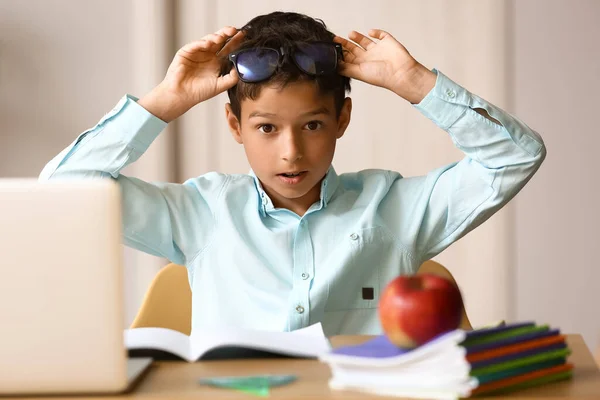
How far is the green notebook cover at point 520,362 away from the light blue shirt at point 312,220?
28.1 inches

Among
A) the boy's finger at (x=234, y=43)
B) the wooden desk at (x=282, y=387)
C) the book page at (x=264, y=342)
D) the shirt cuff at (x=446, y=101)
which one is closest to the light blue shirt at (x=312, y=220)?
the shirt cuff at (x=446, y=101)

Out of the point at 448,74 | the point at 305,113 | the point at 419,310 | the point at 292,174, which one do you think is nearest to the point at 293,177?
the point at 292,174

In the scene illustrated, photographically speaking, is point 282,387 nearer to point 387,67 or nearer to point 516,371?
point 516,371

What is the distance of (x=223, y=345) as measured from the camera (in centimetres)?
107

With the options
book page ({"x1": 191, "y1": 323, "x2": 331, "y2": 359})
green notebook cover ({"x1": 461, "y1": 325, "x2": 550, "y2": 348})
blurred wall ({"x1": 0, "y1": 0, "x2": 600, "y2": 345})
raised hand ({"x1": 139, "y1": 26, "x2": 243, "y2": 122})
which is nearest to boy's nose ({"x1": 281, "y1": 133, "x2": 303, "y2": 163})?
raised hand ({"x1": 139, "y1": 26, "x2": 243, "y2": 122})

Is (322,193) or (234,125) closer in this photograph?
(322,193)

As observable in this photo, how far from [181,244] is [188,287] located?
12 cm

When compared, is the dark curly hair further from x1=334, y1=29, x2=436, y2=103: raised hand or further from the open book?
the open book

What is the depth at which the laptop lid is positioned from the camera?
88 cm

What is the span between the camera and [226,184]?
5.87 feet

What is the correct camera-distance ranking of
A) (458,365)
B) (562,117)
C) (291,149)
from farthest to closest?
(562,117), (291,149), (458,365)

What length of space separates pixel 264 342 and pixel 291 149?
56cm

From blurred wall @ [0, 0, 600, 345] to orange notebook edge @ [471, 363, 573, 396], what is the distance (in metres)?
2.14

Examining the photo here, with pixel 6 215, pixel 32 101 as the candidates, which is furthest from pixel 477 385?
pixel 32 101
